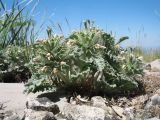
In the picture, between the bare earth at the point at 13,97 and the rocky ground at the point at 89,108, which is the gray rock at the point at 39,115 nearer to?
the rocky ground at the point at 89,108

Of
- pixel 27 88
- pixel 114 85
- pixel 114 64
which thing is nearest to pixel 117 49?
pixel 114 64

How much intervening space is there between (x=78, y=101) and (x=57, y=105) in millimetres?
274

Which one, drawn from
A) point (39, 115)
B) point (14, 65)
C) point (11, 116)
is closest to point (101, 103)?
point (39, 115)

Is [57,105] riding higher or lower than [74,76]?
lower

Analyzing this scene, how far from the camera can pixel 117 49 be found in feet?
14.3

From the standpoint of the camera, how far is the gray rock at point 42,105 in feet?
11.9

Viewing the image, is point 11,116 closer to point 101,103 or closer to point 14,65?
point 101,103

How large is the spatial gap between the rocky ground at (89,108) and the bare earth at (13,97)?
73 millimetres

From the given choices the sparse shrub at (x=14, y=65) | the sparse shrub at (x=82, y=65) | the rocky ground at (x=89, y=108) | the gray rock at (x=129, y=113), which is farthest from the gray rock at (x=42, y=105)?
the sparse shrub at (x=14, y=65)

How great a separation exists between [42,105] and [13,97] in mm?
714

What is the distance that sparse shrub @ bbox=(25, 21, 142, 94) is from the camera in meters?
4.00

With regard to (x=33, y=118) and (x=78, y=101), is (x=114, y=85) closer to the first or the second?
(x=78, y=101)

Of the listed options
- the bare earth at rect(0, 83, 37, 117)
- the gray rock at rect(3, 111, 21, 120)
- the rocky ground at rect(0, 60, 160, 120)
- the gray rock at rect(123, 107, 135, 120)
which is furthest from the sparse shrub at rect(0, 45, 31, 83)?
the gray rock at rect(123, 107, 135, 120)

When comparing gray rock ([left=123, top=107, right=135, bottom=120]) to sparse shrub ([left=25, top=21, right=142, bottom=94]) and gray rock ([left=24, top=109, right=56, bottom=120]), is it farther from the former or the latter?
gray rock ([left=24, top=109, right=56, bottom=120])
